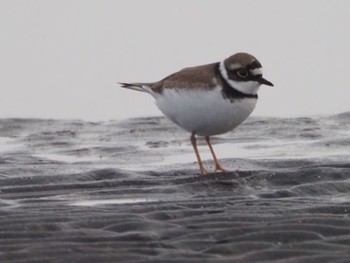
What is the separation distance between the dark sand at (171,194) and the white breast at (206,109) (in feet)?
1.61

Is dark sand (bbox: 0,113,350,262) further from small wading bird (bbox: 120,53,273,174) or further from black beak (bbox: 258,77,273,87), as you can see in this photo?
black beak (bbox: 258,77,273,87)

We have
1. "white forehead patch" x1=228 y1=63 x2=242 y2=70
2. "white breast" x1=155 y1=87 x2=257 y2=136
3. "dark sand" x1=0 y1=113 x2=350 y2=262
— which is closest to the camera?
"dark sand" x1=0 y1=113 x2=350 y2=262

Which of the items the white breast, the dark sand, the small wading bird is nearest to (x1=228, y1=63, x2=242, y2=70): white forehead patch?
the small wading bird

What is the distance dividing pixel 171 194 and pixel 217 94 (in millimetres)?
1415

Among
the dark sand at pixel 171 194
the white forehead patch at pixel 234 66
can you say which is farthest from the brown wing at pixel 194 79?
the dark sand at pixel 171 194

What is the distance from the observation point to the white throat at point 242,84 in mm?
9320

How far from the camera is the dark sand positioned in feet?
20.2

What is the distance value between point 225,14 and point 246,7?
643 millimetres

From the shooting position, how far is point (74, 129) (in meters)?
13.1

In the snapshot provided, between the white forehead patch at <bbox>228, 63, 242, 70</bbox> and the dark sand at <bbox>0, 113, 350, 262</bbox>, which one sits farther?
the white forehead patch at <bbox>228, 63, 242, 70</bbox>

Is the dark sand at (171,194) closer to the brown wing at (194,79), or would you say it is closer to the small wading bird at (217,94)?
the small wading bird at (217,94)

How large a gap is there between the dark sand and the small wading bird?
51 centimetres

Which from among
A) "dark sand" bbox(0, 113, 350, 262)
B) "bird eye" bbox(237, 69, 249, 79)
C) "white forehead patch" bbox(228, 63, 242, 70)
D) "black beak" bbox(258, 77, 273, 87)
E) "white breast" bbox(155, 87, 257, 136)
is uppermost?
"white forehead patch" bbox(228, 63, 242, 70)

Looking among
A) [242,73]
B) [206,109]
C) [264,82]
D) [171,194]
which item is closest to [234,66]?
[242,73]
